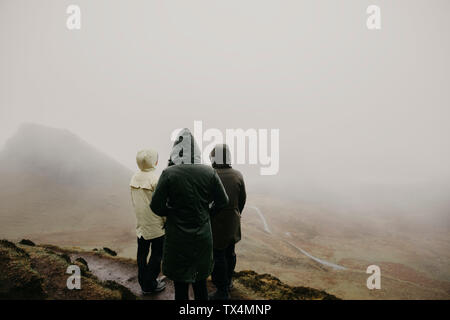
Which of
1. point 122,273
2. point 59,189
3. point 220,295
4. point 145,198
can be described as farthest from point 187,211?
point 59,189

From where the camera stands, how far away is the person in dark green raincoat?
370 centimetres

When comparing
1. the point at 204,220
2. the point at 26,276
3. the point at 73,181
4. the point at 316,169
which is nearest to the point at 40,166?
the point at 73,181

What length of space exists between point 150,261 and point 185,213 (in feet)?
10.2

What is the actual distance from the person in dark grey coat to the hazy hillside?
27.7m

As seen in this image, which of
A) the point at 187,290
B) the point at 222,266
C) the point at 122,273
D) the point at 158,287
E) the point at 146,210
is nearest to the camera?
the point at 187,290

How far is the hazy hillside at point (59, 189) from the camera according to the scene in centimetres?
2920

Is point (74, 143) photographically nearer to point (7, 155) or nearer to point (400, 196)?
point (7, 155)

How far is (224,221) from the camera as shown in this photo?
203 inches

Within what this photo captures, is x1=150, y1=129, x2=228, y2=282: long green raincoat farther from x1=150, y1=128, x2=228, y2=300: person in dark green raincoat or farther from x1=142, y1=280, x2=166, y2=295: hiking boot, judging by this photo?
x1=142, y1=280, x2=166, y2=295: hiking boot

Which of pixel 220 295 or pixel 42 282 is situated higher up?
pixel 42 282

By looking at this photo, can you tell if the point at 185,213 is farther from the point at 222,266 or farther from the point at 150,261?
the point at 150,261
